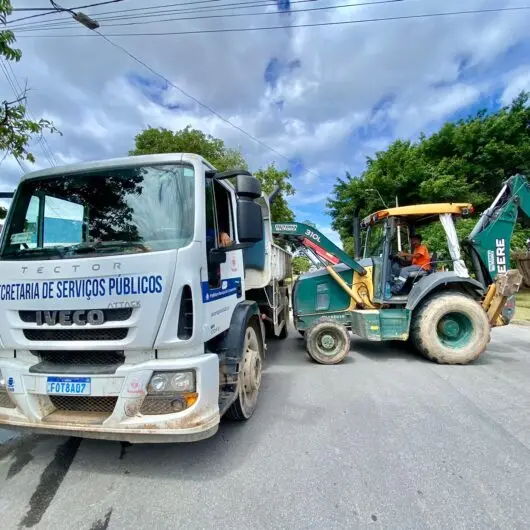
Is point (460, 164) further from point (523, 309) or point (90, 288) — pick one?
point (90, 288)

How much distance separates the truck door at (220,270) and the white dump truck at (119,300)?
0.08 feet

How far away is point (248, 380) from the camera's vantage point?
138 inches

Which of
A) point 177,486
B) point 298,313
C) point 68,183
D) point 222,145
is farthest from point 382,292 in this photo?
point 222,145

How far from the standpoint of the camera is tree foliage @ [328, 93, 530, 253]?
14.5 meters

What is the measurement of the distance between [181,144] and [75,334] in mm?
15442

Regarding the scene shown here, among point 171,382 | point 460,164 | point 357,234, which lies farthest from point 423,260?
point 460,164

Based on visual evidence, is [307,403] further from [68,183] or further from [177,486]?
[68,183]

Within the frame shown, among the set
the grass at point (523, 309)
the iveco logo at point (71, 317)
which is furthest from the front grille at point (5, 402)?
the grass at point (523, 309)

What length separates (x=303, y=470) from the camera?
2697 millimetres

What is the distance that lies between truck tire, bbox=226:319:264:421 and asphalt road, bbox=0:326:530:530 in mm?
150

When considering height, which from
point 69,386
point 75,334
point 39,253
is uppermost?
point 39,253

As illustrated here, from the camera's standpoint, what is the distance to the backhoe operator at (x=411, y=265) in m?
5.98

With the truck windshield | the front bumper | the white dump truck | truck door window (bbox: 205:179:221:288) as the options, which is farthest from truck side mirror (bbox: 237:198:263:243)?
the front bumper

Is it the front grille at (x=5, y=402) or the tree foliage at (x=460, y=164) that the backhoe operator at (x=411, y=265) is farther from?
the tree foliage at (x=460, y=164)
